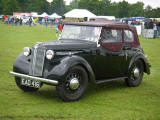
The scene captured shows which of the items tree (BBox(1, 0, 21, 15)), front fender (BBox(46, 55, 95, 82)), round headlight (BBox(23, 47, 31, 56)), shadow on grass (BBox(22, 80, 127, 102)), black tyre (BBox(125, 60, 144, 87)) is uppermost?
tree (BBox(1, 0, 21, 15))

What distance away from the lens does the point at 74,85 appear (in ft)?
19.3

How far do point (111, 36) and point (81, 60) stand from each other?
147 centimetres

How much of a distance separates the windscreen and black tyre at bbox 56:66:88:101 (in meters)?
1.08

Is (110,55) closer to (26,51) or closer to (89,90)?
(89,90)

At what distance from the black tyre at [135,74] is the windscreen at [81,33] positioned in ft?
5.07

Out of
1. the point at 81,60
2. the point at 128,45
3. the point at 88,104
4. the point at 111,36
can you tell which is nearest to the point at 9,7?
the point at 128,45

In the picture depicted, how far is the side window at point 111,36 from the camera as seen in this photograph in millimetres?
6851

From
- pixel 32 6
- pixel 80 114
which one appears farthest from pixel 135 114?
pixel 32 6

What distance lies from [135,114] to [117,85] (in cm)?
259

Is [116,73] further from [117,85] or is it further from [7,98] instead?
[7,98]

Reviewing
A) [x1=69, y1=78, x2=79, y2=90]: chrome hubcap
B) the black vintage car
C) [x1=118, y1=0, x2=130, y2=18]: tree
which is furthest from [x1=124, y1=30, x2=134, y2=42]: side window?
[x1=118, y1=0, x2=130, y2=18]: tree

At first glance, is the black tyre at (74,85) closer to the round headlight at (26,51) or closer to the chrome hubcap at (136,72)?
the round headlight at (26,51)

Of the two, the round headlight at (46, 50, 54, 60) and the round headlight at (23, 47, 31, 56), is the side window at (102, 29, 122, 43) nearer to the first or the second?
the round headlight at (46, 50, 54, 60)

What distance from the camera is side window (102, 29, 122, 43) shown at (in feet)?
22.5
